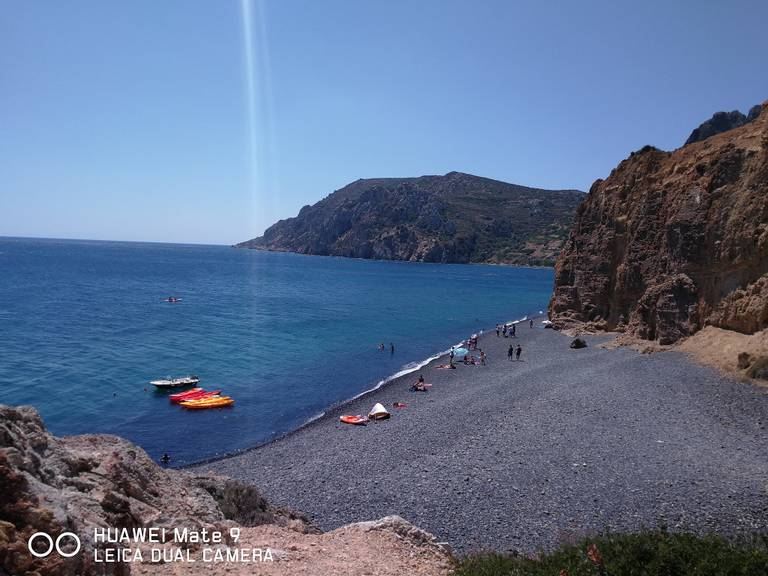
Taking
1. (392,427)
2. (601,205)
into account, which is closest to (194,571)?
(392,427)

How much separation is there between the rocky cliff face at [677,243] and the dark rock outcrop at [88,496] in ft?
82.6

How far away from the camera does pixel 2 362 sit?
3275cm

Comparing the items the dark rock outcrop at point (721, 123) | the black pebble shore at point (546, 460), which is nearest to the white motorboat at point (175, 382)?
the black pebble shore at point (546, 460)

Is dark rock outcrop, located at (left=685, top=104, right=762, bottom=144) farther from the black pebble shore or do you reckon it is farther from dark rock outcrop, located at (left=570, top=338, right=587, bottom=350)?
the black pebble shore

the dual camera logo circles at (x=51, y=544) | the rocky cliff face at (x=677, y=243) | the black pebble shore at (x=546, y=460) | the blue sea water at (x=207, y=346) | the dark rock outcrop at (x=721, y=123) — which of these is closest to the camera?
the dual camera logo circles at (x=51, y=544)

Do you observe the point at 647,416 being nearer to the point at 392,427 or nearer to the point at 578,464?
the point at 578,464

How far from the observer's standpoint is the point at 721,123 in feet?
278

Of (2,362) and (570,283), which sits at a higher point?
(570,283)

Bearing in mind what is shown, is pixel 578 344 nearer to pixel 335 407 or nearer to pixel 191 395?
pixel 335 407

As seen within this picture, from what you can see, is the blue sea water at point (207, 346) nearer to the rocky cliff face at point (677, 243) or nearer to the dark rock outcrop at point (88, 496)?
the dark rock outcrop at point (88, 496)

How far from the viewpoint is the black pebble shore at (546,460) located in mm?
12234

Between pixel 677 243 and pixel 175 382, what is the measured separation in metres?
31.9

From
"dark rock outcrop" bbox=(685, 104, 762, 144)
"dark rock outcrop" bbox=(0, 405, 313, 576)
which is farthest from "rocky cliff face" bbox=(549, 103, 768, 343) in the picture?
"dark rock outcrop" bbox=(685, 104, 762, 144)

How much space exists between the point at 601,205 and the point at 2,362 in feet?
153
